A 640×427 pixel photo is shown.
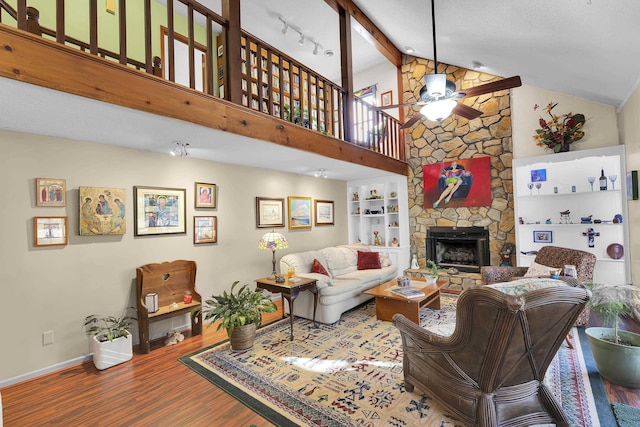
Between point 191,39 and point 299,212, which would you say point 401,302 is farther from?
point 191,39

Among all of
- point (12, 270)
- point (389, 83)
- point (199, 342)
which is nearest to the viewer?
point (12, 270)

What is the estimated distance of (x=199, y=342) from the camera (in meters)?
3.48

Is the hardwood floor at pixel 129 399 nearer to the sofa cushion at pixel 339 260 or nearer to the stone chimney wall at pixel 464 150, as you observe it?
the sofa cushion at pixel 339 260

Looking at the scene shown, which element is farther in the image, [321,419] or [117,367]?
[117,367]

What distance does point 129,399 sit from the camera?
2400mm

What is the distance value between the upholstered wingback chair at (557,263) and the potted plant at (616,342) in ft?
2.93

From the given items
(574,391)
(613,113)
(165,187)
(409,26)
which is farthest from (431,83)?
(613,113)

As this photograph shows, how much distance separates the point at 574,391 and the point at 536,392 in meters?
0.72

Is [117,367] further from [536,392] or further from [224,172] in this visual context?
[536,392]

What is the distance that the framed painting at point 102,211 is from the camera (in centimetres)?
302

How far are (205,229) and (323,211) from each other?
2.61 m

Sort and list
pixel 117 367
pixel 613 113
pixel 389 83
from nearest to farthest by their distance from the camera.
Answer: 1. pixel 117 367
2. pixel 613 113
3. pixel 389 83

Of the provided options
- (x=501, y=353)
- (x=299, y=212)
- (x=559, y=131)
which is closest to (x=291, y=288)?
(x=299, y=212)

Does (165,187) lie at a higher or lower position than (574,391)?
higher
